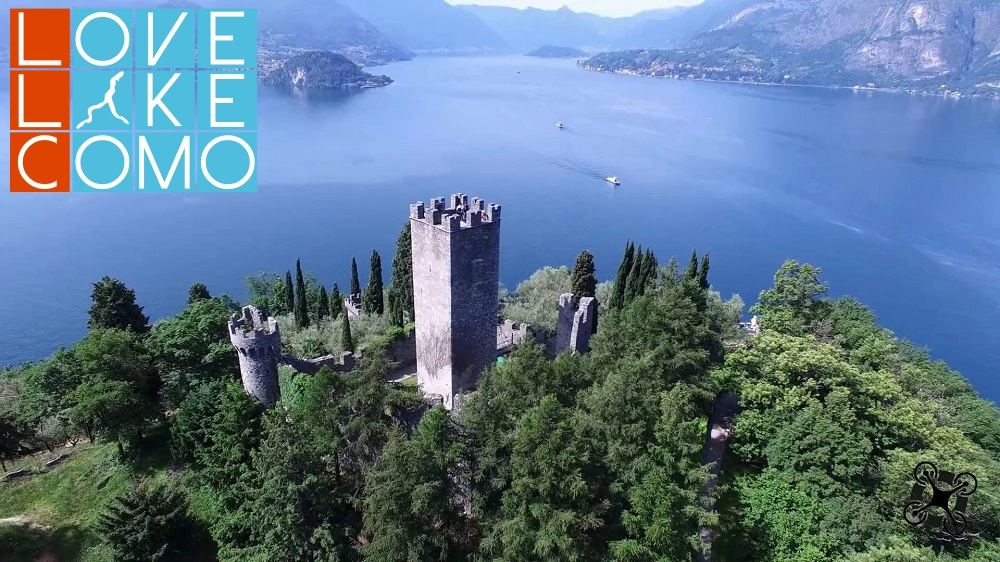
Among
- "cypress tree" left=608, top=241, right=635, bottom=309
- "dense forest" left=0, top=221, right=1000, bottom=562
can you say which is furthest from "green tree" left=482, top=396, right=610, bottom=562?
"cypress tree" left=608, top=241, right=635, bottom=309

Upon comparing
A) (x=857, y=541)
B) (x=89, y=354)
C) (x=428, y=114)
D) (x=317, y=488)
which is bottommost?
(x=857, y=541)

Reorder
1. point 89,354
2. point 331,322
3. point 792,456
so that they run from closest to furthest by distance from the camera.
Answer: point 792,456
point 89,354
point 331,322

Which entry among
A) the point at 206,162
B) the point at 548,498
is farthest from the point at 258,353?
the point at 206,162

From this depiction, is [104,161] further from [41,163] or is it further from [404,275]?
[404,275]

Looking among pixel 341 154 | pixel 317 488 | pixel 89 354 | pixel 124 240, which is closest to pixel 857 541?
pixel 317 488

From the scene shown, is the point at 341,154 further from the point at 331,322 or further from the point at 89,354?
the point at 89,354

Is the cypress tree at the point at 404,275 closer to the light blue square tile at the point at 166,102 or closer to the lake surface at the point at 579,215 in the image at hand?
the lake surface at the point at 579,215
